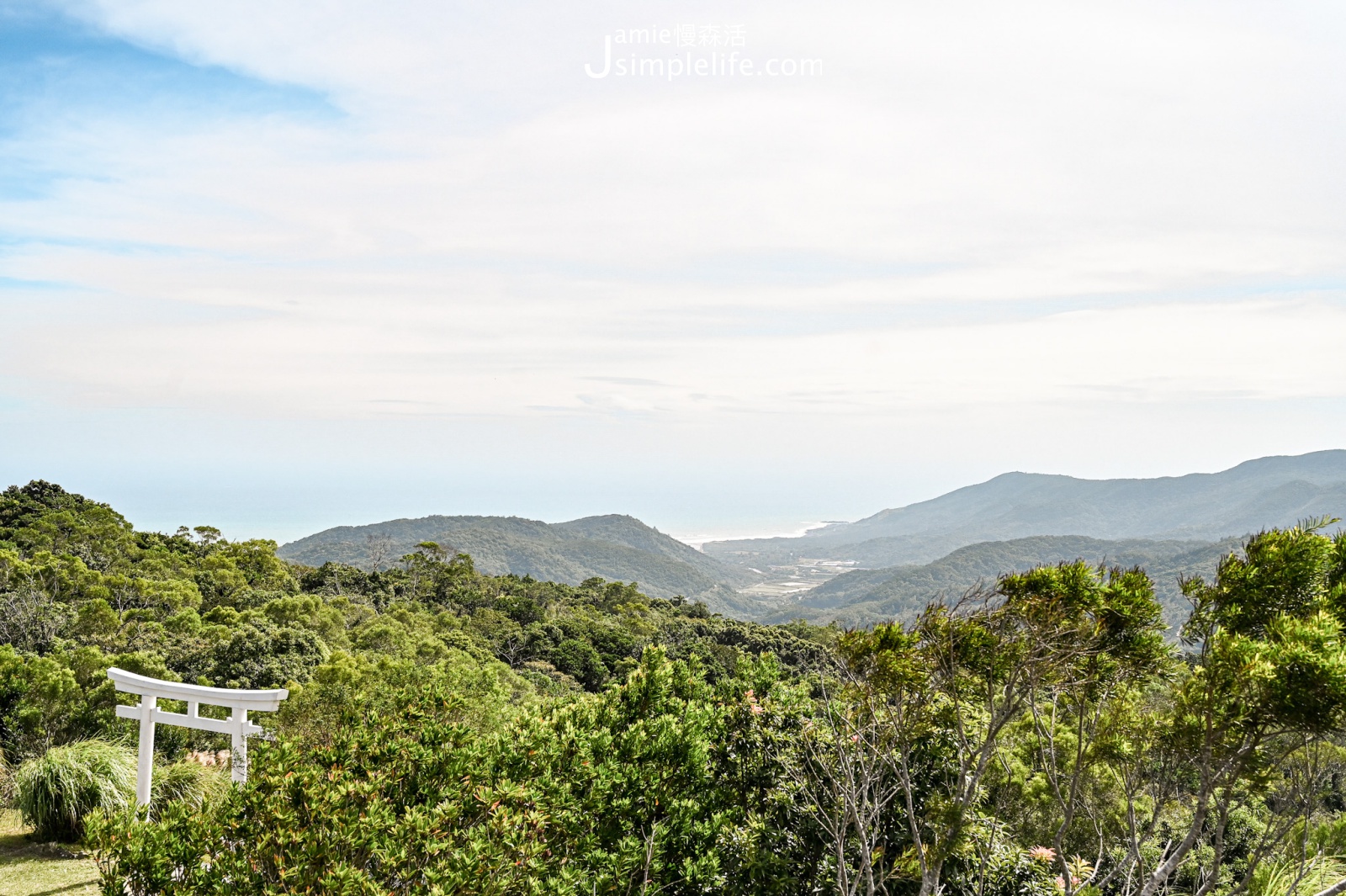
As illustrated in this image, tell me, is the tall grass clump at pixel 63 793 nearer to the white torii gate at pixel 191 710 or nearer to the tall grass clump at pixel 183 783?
the tall grass clump at pixel 183 783

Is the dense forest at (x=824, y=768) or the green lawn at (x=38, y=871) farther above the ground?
the dense forest at (x=824, y=768)

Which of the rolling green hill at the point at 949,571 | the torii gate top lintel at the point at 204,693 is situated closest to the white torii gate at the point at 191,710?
the torii gate top lintel at the point at 204,693

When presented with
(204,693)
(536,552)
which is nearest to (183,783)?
(204,693)

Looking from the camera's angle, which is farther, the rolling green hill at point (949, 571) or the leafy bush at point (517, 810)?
the rolling green hill at point (949, 571)

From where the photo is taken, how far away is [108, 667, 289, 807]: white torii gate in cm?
620

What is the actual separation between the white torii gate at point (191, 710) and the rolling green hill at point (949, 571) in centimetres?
9486

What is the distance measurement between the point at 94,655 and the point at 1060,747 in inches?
534

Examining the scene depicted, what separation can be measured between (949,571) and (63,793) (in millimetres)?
136396

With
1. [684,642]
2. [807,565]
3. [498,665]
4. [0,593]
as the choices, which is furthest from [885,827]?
[807,565]

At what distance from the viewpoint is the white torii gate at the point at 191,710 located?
6199 millimetres

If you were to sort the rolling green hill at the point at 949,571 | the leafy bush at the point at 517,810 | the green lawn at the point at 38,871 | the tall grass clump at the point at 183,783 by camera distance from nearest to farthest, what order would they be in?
the leafy bush at the point at 517,810 → the green lawn at the point at 38,871 → the tall grass clump at the point at 183,783 → the rolling green hill at the point at 949,571

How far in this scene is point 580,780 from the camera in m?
4.28

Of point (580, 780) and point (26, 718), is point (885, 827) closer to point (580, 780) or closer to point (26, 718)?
point (580, 780)

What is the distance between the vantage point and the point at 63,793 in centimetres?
649
